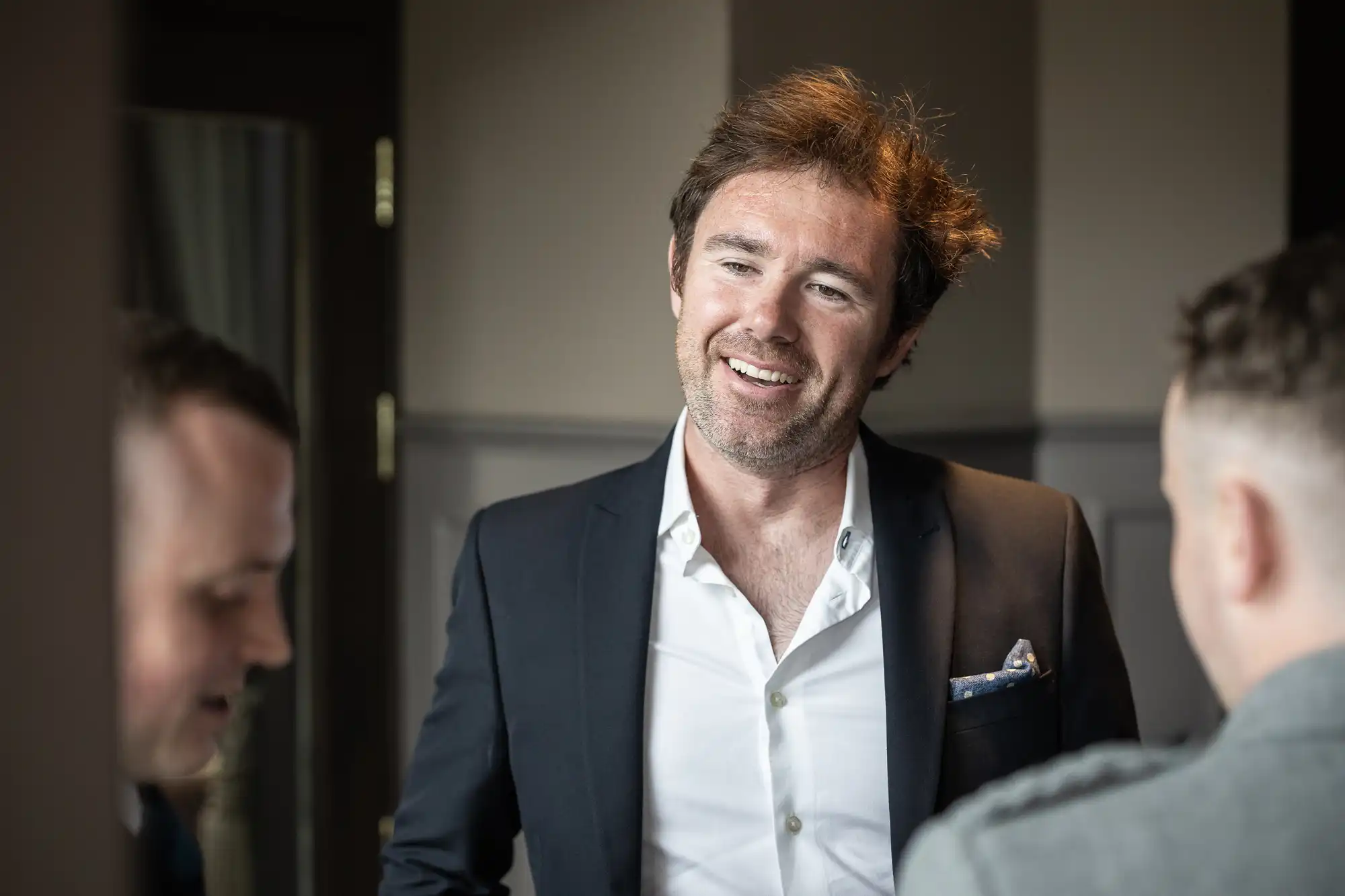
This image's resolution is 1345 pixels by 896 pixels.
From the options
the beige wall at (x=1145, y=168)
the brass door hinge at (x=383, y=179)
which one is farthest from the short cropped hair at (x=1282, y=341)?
the beige wall at (x=1145, y=168)

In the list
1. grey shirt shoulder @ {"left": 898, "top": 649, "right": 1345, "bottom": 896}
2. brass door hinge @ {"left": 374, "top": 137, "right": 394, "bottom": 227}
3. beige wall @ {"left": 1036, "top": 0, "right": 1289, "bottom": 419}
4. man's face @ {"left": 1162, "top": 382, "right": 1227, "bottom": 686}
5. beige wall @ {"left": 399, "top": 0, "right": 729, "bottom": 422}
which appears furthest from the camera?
beige wall @ {"left": 1036, "top": 0, "right": 1289, "bottom": 419}

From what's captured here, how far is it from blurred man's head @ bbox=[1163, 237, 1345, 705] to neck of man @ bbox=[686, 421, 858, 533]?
87cm

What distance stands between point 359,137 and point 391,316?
452 mm

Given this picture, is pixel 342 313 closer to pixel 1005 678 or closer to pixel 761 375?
pixel 761 375

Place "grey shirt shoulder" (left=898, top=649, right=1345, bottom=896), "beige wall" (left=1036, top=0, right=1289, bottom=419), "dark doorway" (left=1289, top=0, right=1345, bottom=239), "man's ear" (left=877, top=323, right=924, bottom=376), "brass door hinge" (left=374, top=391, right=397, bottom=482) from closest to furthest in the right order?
"grey shirt shoulder" (left=898, top=649, right=1345, bottom=896)
"man's ear" (left=877, top=323, right=924, bottom=376)
"brass door hinge" (left=374, top=391, right=397, bottom=482)
"beige wall" (left=1036, top=0, right=1289, bottom=419)
"dark doorway" (left=1289, top=0, right=1345, bottom=239)

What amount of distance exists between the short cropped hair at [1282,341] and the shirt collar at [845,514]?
84cm

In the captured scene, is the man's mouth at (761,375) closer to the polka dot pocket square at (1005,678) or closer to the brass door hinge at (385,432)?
the polka dot pocket square at (1005,678)

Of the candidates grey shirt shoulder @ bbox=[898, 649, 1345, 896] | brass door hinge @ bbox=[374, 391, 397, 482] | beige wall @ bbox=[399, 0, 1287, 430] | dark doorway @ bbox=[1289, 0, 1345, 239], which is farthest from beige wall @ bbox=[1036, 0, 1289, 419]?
grey shirt shoulder @ bbox=[898, 649, 1345, 896]

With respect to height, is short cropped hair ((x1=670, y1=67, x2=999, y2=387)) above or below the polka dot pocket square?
above

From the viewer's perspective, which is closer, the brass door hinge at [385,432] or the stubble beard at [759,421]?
the stubble beard at [759,421]

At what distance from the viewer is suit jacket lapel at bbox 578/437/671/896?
1.46 metres

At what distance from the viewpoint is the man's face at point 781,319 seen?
1527mm

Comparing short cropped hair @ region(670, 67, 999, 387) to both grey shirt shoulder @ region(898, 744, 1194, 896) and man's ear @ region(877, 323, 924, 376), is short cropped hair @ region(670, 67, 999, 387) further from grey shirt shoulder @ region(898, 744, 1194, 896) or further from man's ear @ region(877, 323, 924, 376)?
grey shirt shoulder @ region(898, 744, 1194, 896)

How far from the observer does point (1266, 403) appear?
69cm
